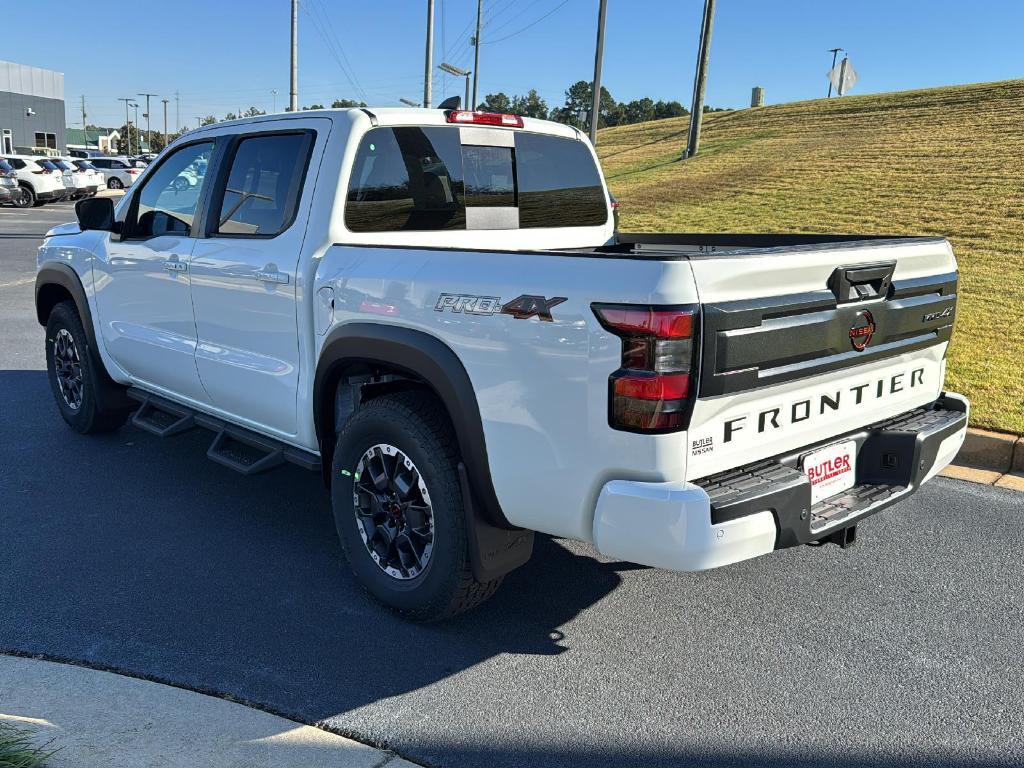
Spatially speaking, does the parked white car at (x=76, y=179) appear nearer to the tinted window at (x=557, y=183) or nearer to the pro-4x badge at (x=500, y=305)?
the tinted window at (x=557, y=183)

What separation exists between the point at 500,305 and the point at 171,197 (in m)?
2.72

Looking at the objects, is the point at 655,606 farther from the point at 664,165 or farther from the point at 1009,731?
the point at 664,165

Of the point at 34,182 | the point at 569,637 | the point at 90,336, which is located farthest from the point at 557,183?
the point at 34,182

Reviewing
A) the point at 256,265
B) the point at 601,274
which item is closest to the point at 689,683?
the point at 601,274

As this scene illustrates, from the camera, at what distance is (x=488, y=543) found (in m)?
3.25

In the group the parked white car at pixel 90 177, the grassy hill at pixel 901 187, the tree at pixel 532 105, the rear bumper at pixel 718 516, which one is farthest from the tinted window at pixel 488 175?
the tree at pixel 532 105

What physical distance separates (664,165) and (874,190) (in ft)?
43.1

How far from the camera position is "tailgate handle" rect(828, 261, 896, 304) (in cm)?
306

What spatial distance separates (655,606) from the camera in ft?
12.3

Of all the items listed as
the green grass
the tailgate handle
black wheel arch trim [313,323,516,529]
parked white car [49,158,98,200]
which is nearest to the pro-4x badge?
black wheel arch trim [313,323,516,529]

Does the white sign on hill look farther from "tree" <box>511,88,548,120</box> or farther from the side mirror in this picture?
"tree" <box>511,88,548,120</box>

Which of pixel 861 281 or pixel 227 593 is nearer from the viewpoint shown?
pixel 861 281

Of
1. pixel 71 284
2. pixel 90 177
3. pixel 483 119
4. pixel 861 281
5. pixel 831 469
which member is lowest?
pixel 90 177

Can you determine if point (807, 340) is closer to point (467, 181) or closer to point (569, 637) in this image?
point (569, 637)
